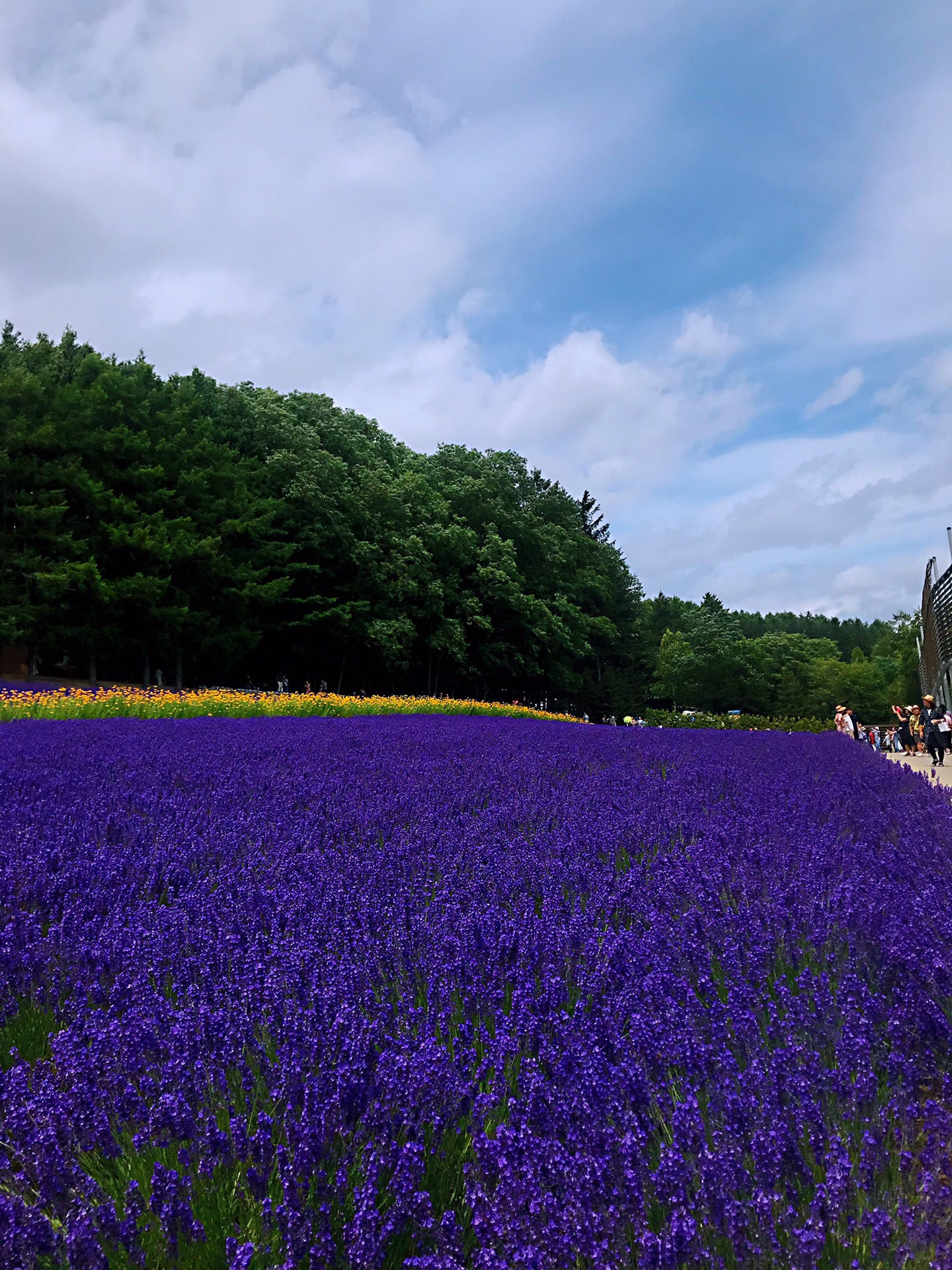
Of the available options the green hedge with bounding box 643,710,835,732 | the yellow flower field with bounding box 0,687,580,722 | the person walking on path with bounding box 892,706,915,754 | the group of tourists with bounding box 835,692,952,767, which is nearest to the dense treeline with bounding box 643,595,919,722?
the green hedge with bounding box 643,710,835,732

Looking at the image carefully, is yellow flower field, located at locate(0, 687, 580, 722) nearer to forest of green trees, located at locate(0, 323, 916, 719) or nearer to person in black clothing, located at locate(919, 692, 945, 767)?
forest of green trees, located at locate(0, 323, 916, 719)

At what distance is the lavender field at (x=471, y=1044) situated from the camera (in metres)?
1.45

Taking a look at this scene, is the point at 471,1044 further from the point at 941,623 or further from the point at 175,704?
the point at 941,623

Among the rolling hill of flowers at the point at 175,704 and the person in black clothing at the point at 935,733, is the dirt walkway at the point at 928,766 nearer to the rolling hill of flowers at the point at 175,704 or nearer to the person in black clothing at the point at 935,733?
the person in black clothing at the point at 935,733

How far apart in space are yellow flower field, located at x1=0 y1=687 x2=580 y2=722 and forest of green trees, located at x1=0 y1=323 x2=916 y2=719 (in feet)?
21.5

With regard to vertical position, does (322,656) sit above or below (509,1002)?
above

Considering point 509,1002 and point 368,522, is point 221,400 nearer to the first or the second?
point 368,522

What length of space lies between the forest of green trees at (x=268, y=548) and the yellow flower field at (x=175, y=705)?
21.5ft

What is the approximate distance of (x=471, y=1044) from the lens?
2.06 m

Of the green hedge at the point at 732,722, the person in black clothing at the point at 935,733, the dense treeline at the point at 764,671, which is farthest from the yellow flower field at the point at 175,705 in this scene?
the dense treeline at the point at 764,671

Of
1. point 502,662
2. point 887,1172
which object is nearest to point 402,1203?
point 887,1172

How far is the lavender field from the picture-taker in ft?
4.76

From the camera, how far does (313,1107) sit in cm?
166

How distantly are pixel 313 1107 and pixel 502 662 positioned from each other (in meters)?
33.9
